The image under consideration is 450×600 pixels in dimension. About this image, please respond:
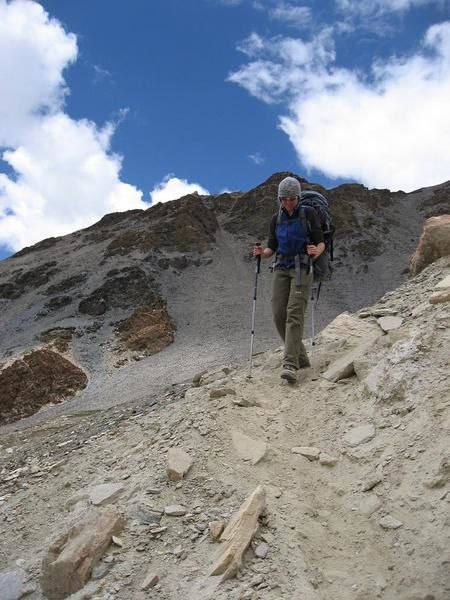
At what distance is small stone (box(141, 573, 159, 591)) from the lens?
4840 millimetres

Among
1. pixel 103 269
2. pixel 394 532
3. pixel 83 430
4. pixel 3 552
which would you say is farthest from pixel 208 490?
pixel 103 269

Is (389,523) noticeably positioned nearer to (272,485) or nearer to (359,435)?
(272,485)

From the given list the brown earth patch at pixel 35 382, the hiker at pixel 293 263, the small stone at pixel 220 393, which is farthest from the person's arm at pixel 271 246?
the brown earth patch at pixel 35 382

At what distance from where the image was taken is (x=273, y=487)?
5914mm

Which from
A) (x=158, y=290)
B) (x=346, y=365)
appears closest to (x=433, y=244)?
(x=346, y=365)

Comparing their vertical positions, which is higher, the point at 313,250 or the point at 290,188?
the point at 290,188

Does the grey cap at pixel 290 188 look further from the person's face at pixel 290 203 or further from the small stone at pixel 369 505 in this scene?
the small stone at pixel 369 505

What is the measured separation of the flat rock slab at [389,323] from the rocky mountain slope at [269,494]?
0.64ft

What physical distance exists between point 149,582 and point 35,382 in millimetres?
37782

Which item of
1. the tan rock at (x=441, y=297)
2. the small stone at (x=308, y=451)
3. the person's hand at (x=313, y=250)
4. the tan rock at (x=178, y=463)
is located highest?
the person's hand at (x=313, y=250)

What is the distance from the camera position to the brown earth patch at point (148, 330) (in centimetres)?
4897

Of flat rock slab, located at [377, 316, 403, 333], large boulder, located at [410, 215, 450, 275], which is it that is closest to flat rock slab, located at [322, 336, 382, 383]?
flat rock slab, located at [377, 316, 403, 333]

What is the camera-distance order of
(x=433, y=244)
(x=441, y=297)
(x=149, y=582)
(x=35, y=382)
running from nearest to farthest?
(x=149, y=582)
(x=441, y=297)
(x=433, y=244)
(x=35, y=382)

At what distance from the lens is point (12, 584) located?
543 centimetres
